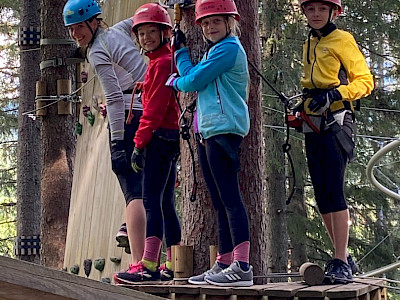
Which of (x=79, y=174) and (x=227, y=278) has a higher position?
(x=79, y=174)

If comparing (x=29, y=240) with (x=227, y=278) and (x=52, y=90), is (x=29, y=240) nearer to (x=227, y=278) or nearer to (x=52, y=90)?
(x=52, y=90)

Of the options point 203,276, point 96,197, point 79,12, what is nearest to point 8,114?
point 96,197

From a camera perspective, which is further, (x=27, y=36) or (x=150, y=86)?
(x=27, y=36)

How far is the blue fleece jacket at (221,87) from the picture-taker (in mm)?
4316

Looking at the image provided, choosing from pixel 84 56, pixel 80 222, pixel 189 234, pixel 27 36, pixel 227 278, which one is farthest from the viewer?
pixel 27 36

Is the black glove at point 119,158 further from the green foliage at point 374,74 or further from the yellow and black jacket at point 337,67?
the green foliage at point 374,74

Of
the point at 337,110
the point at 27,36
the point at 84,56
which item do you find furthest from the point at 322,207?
the point at 27,36

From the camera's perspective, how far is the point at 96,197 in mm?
7172

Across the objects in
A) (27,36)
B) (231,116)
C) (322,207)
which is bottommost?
(322,207)

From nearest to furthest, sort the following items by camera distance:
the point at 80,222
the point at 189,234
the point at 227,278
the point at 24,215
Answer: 1. the point at 227,278
2. the point at 189,234
3. the point at 80,222
4. the point at 24,215

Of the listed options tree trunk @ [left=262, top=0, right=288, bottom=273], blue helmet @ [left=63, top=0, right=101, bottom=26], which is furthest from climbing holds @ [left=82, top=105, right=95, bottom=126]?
tree trunk @ [left=262, top=0, right=288, bottom=273]

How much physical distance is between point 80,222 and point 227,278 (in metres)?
3.41

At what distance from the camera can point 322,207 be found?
456cm

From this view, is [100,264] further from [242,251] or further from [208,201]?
[242,251]
